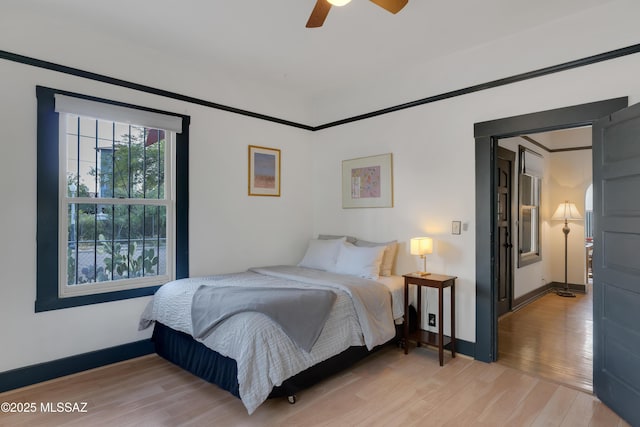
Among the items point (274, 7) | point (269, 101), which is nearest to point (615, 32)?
point (274, 7)

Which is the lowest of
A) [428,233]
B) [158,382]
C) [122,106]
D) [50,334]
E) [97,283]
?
[158,382]

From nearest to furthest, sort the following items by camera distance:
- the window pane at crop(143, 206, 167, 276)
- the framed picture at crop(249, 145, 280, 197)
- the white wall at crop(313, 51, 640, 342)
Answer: the white wall at crop(313, 51, 640, 342)
the window pane at crop(143, 206, 167, 276)
the framed picture at crop(249, 145, 280, 197)

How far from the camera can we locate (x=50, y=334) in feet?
9.40

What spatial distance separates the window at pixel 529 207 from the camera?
17.2 feet

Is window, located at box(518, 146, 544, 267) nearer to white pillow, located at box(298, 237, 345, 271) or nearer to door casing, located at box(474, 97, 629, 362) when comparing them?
door casing, located at box(474, 97, 629, 362)

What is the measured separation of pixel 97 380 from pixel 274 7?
10.8 ft

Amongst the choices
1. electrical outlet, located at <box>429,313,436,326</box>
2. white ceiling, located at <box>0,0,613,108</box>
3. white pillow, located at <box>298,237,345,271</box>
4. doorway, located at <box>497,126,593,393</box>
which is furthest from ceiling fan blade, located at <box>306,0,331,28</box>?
electrical outlet, located at <box>429,313,436,326</box>

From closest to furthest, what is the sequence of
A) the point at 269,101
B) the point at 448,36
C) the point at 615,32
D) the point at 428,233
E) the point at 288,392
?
the point at 288,392
the point at 615,32
the point at 448,36
the point at 428,233
the point at 269,101

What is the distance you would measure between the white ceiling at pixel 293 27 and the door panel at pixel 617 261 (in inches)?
44.6

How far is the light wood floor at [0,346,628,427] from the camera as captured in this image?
Result: 7.55ft

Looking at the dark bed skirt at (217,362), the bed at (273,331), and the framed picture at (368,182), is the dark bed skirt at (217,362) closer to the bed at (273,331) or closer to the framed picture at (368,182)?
the bed at (273,331)

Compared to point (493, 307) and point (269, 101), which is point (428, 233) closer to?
point (493, 307)

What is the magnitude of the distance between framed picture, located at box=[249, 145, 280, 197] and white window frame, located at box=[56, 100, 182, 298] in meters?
0.93

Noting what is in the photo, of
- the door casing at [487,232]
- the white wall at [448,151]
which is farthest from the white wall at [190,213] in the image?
the door casing at [487,232]
